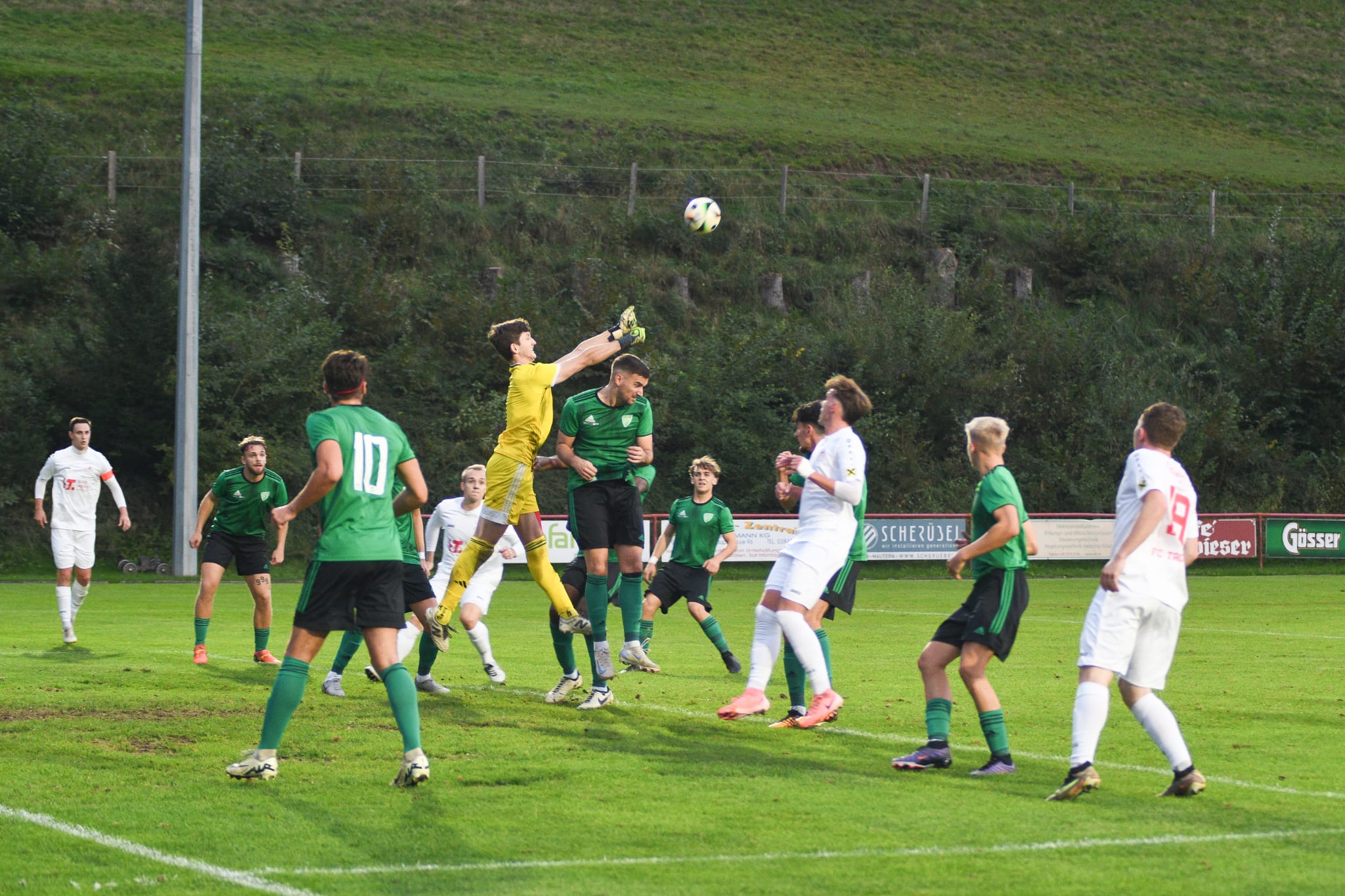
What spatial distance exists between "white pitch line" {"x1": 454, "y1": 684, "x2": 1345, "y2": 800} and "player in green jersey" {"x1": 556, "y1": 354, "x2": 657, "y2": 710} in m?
0.57

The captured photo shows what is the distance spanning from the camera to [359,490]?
22.5 ft

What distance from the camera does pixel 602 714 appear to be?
30.5 ft

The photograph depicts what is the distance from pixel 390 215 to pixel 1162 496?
1335 inches

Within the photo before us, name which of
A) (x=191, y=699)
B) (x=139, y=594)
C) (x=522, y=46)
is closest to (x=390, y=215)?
(x=139, y=594)

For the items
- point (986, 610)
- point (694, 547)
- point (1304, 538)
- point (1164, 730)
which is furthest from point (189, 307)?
point (1304, 538)

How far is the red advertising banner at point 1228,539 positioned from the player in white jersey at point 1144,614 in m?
24.8

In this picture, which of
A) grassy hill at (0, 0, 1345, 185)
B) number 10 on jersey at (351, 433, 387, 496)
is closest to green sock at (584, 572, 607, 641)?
number 10 on jersey at (351, 433, 387, 496)

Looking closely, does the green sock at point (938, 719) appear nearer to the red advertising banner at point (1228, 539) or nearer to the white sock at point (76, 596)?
the white sock at point (76, 596)

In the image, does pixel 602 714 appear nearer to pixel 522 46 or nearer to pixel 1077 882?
pixel 1077 882

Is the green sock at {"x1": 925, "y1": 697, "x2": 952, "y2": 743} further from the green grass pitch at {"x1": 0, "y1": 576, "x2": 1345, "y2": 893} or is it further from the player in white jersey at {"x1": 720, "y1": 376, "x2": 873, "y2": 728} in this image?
the player in white jersey at {"x1": 720, "y1": 376, "x2": 873, "y2": 728}

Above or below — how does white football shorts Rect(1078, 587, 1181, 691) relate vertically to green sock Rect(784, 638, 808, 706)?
above

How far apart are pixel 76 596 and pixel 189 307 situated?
10580mm

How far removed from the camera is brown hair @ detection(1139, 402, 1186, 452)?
266 inches

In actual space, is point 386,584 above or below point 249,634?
above
